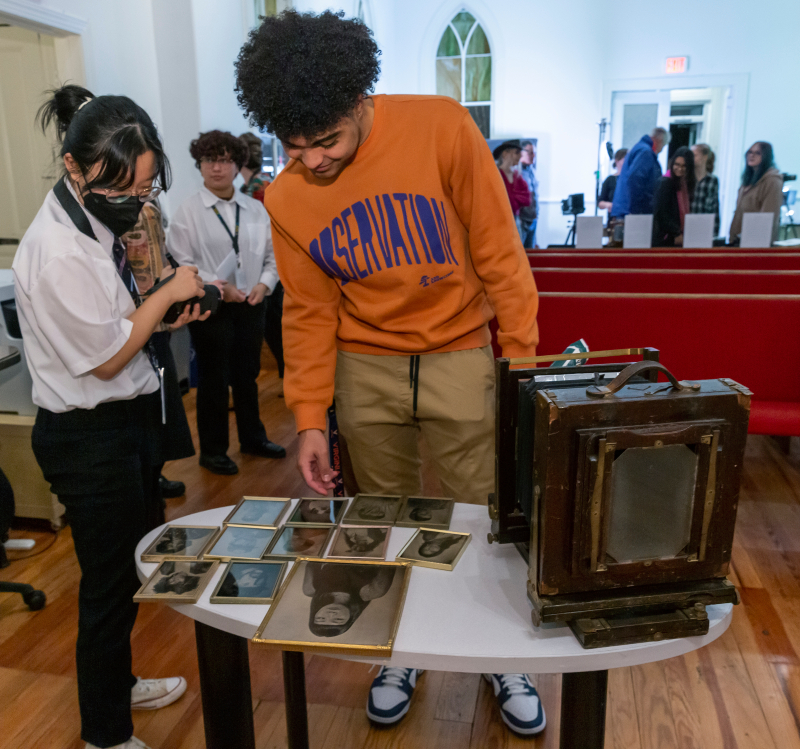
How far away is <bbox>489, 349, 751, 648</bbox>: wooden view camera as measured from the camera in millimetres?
845

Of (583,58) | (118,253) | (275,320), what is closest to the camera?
(118,253)

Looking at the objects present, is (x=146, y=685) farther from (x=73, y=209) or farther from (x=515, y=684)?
(x=73, y=209)

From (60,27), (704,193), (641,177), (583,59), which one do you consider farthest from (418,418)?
(583,59)

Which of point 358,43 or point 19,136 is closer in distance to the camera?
point 358,43

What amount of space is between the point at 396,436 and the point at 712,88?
895 centimetres

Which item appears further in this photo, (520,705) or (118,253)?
(520,705)

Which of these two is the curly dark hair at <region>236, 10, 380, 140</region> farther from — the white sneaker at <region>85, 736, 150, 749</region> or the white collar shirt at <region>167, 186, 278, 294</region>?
the white collar shirt at <region>167, 186, 278, 294</region>

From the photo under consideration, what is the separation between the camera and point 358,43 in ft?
3.76

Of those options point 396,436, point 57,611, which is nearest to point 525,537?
point 396,436

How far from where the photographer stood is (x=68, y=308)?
120cm

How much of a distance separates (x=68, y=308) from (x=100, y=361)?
0.35 feet

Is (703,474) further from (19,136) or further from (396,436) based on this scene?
(19,136)

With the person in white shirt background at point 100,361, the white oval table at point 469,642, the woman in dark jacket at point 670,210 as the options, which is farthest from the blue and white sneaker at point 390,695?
the woman in dark jacket at point 670,210

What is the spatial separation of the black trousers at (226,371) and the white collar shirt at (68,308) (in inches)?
71.4
